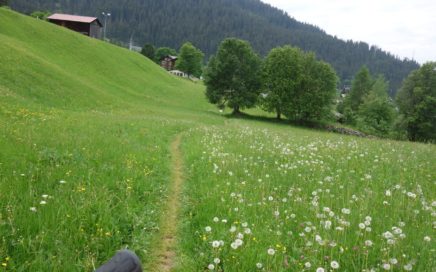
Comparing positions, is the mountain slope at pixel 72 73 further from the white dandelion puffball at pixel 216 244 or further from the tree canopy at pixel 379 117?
the tree canopy at pixel 379 117

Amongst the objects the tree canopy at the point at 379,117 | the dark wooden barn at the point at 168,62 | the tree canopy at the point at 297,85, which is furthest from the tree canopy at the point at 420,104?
the dark wooden barn at the point at 168,62

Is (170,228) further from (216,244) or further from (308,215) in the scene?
(308,215)

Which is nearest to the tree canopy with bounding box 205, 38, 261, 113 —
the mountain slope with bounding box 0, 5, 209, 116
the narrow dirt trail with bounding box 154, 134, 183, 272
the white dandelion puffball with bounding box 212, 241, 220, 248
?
the mountain slope with bounding box 0, 5, 209, 116

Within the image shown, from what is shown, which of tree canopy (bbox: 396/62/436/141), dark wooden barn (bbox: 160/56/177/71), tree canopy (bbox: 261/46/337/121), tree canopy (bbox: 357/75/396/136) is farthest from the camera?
dark wooden barn (bbox: 160/56/177/71)

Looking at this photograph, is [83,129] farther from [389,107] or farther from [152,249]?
[389,107]

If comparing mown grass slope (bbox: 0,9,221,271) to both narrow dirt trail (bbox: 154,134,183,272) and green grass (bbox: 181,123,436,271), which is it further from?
green grass (bbox: 181,123,436,271)

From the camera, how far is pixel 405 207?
672 cm

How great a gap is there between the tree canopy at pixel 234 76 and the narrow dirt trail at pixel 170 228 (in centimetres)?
4699

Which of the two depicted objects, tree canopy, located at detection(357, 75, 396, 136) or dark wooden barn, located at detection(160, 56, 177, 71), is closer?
tree canopy, located at detection(357, 75, 396, 136)

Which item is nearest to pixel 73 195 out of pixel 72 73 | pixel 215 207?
pixel 215 207

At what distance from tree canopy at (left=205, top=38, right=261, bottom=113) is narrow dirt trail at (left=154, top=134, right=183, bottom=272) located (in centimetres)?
4699

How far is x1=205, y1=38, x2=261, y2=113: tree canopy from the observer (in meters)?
57.1

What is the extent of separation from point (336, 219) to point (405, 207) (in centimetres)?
180

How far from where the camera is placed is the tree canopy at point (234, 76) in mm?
57125
